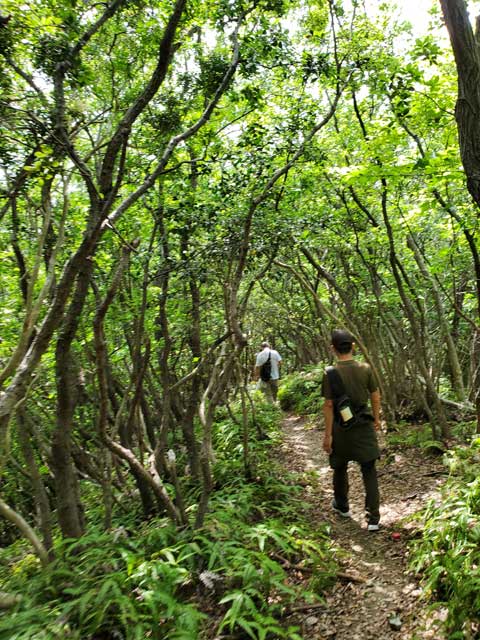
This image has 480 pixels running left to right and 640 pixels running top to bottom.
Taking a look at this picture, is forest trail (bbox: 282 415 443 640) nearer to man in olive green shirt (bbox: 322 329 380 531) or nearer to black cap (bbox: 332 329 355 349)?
man in olive green shirt (bbox: 322 329 380 531)

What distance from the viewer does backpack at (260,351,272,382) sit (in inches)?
499

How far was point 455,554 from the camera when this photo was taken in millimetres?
3428

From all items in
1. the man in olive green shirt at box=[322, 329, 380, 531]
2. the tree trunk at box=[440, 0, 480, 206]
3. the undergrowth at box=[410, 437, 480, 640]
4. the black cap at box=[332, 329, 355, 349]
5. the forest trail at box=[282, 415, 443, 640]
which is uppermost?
the tree trunk at box=[440, 0, 480, 206]

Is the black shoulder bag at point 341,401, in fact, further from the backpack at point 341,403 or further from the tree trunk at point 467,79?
the tree trunk at point 467,79

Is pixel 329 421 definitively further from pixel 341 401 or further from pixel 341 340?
pixel 341 340

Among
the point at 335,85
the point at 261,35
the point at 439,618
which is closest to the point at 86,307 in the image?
the point at 261,35

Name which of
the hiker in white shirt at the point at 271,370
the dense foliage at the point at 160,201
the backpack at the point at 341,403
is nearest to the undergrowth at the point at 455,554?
the backpack at the point at 341,403

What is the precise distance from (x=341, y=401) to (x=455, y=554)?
1.78m

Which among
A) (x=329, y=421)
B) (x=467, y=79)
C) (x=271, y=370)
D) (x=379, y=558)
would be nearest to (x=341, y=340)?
(x=329, y=421)

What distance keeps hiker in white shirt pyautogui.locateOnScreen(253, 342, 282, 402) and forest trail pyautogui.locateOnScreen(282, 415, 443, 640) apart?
5258 millimetres

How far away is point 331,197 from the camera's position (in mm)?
8594

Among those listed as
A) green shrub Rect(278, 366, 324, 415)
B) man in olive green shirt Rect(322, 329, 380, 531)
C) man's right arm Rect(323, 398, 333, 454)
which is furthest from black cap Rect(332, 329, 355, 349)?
green shrub Rect(278, 366, 324, 415)

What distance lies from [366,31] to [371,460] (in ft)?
18.4

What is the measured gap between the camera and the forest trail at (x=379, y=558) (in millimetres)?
3305
